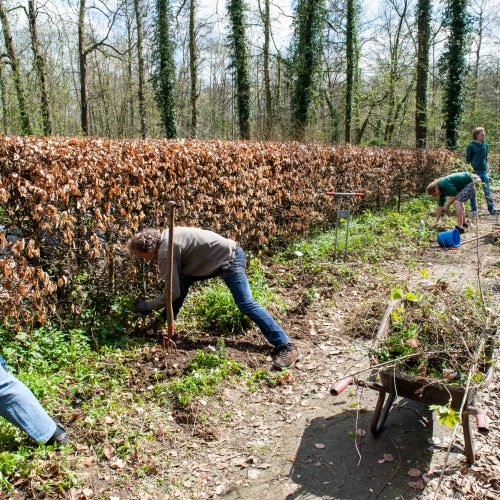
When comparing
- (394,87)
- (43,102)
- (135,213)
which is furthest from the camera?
(394,87)

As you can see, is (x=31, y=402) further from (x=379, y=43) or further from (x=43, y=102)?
(x=379, y=43)

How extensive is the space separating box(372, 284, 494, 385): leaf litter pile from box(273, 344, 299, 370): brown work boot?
1224 millimetres

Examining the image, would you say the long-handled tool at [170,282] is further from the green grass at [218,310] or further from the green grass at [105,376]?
the green grass at [218,310]

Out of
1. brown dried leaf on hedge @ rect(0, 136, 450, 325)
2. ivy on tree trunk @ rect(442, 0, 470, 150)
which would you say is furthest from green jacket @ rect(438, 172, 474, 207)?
ivy on tree trunk @ rect(442, 0, 470, 150)

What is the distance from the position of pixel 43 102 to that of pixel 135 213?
49.5ft

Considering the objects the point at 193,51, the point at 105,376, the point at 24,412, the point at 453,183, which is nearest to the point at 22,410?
the point at 24,412

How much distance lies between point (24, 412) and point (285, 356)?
257 centimetres

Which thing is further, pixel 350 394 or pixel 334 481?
pixel 350 394

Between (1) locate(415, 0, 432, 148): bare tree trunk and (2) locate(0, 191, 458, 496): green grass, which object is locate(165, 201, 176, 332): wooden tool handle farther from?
(1) locate(415, 0, 432, 148): bare tree trunk

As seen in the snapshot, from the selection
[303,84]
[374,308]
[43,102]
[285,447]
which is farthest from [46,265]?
[303,84]

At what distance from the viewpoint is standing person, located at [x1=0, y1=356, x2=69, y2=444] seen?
294cm

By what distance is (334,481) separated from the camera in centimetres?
321

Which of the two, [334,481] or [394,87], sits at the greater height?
[394,87]

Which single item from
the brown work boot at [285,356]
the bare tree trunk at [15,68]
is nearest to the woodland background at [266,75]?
the bare tree trunk at [15,68]
